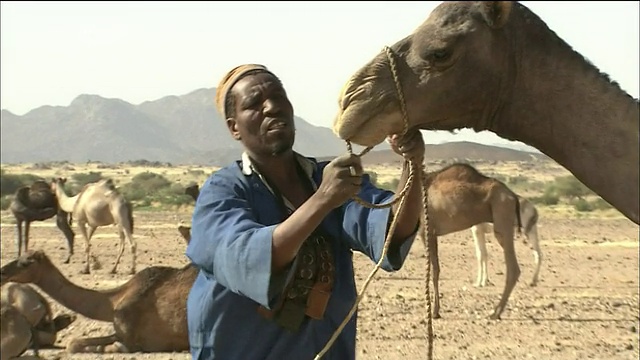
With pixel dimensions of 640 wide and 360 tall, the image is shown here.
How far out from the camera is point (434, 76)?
322 cm

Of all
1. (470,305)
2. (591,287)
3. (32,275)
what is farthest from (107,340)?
(591,287)

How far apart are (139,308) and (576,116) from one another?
647cm

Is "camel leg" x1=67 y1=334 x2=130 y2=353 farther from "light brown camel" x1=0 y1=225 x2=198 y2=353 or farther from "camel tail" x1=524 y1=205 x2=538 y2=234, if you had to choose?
"camel tail" x1=524 y1=205 x2=538 y2=234

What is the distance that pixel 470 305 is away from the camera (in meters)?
12.7

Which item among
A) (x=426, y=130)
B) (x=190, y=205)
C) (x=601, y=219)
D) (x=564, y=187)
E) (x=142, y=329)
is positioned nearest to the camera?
(x=426, y=130)

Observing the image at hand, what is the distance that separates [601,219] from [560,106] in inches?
1190

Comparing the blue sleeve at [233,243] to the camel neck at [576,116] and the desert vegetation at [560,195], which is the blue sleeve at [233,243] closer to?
the camel neck at [576,116]

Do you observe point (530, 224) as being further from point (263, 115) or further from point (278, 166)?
point (263, 115)

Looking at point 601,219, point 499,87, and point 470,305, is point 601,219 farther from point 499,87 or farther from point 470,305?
point 499,87

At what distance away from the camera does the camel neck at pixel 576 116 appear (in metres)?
3.13

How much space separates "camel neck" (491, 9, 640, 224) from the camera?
313 cm

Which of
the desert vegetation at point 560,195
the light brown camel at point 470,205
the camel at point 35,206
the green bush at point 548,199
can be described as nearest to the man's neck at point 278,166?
the light brown camel at point 470,205

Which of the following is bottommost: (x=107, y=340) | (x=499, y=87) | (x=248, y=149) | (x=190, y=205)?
(x=190, y=205)

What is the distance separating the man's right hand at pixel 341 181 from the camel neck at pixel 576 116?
0.60 metres
